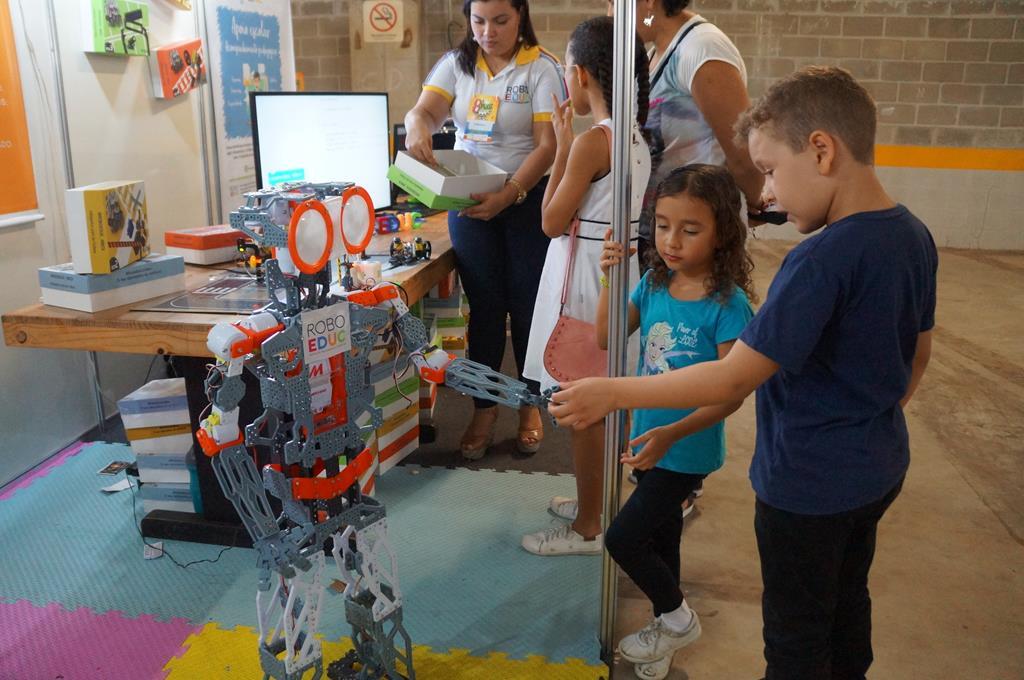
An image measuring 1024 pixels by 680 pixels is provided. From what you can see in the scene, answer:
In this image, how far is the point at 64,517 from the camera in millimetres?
2412

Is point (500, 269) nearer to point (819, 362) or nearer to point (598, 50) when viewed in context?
point (598, 50)

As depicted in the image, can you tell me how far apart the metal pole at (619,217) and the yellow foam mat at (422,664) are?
0.22 metres

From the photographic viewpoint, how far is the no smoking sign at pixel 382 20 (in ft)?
19.7

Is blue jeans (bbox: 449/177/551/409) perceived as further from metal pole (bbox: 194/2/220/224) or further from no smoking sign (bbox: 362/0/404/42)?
no smoking sign (bbox: 362/0/404/42)

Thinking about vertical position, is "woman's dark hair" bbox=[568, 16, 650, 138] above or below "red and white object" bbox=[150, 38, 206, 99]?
below

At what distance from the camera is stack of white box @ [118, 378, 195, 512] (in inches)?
90.0

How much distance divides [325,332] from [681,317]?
671 millimetres

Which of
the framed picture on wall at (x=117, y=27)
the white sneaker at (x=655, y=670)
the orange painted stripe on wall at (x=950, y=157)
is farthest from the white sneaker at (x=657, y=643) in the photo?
the orange painted stripe on wall at (x=950, y=157)

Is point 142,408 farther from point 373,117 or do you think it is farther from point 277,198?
point 373,117

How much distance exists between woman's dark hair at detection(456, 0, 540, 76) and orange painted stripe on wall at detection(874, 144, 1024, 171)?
15.7 ft

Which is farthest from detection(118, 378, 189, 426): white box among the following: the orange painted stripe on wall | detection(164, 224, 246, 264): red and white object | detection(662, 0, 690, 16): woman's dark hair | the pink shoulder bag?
the orange painted stripe on wall

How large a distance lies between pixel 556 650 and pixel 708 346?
79cm

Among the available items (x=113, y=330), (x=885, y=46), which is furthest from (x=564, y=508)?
(x=885, y=46)

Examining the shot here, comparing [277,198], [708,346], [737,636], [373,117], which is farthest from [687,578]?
[373,117]
